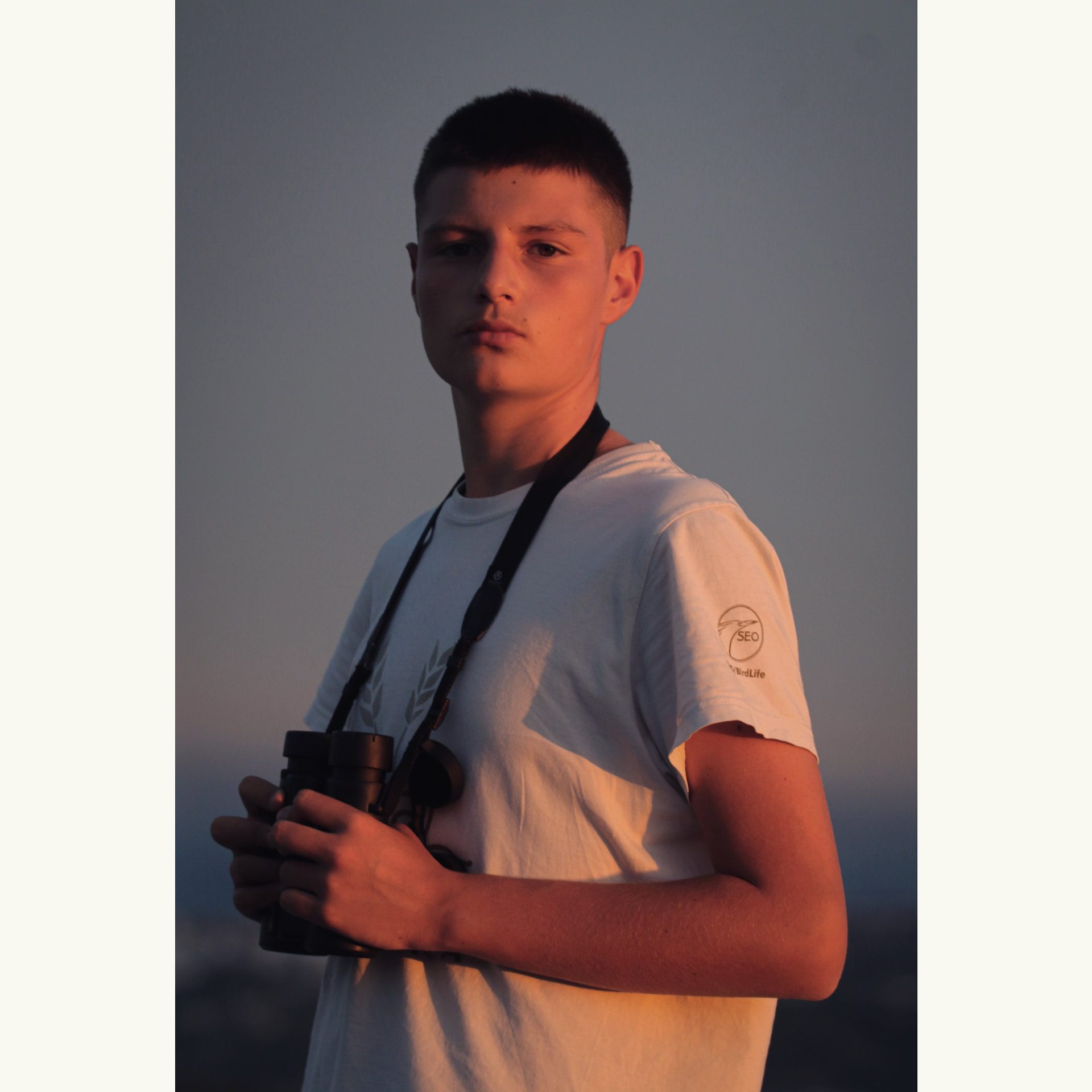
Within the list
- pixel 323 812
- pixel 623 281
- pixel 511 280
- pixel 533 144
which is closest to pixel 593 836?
pixel 323 812

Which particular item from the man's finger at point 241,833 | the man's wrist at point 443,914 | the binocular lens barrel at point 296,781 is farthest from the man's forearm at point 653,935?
the man's finger at point 241,833

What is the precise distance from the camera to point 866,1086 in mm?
2041

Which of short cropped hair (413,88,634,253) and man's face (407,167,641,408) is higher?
short cropped hair (413,88,634,253)

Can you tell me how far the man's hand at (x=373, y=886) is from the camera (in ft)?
3.95

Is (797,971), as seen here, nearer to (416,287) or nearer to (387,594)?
(387,594)

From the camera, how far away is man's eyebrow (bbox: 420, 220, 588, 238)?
5.00 ft

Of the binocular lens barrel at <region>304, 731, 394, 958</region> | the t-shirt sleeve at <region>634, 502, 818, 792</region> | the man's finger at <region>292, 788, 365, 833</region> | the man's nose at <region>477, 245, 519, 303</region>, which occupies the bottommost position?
the man's finger at <region>292, 788, 365, 833</region>

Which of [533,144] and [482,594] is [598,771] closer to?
[482,594]

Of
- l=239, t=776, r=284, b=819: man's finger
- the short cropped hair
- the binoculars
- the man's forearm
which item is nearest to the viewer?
the man's forearm

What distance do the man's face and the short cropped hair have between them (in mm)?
22

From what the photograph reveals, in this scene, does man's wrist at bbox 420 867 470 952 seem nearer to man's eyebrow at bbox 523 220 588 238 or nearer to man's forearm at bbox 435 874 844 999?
man's forearm at bbox 435 874 844 999

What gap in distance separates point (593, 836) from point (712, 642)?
26 centimetres

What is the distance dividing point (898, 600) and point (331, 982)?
49.9 inches

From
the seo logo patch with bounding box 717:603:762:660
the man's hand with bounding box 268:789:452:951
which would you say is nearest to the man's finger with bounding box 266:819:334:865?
the man's hand with bounding box 268:789:452:951
